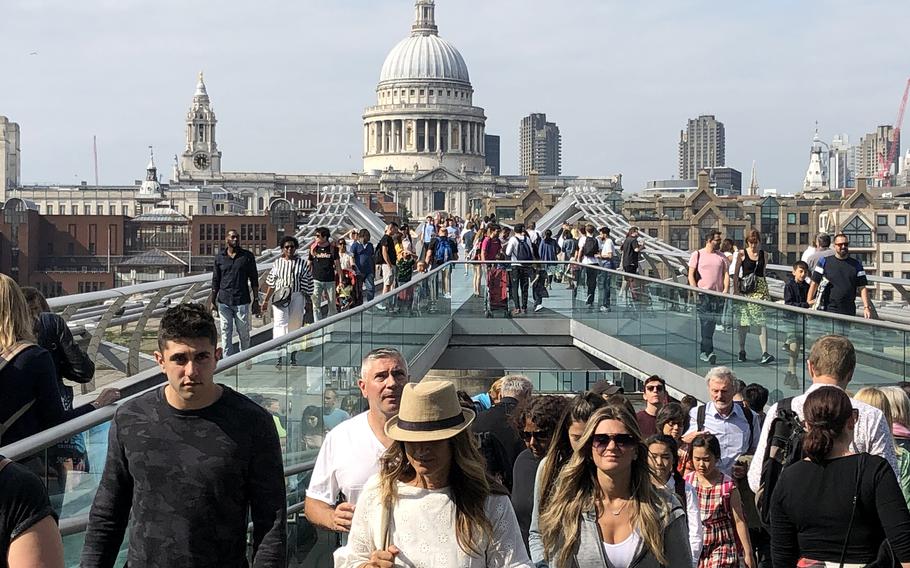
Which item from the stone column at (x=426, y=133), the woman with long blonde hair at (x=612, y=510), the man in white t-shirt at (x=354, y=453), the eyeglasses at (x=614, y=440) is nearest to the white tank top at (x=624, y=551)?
the woman with long blonde hair at (x=612, y=510)

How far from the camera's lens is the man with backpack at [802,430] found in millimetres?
5633

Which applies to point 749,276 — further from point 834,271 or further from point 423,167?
point 423,167

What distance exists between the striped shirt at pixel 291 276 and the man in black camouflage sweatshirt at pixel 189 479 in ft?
A: 32.0

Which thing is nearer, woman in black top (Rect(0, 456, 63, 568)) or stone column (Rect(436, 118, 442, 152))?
woman in black top (Rect(0, 456, 63, 568))

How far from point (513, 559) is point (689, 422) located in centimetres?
411

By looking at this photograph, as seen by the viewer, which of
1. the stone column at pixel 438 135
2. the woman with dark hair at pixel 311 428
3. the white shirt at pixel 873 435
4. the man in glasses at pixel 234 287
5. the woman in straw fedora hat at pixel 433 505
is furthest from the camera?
the stone column at pixel 438 135

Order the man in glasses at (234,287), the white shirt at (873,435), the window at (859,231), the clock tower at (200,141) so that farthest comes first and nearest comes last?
the clock tower at (200,141), the window at (859,231), the man in glasses at (234,287), the white shirt at (873,435)

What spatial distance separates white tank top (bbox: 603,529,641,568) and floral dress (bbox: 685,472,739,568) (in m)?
2.40

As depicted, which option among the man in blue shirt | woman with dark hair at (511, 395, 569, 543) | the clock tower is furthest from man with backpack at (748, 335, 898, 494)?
the clock tower

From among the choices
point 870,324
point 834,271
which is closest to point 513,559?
point 870,324

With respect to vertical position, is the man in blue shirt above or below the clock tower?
below

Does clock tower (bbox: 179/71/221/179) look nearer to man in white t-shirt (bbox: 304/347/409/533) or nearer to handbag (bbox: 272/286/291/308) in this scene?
handbag (bbox: 272/286/291/308)

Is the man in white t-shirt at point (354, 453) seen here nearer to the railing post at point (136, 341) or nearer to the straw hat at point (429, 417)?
the straw hat at point (429, 417)

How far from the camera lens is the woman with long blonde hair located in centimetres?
454
